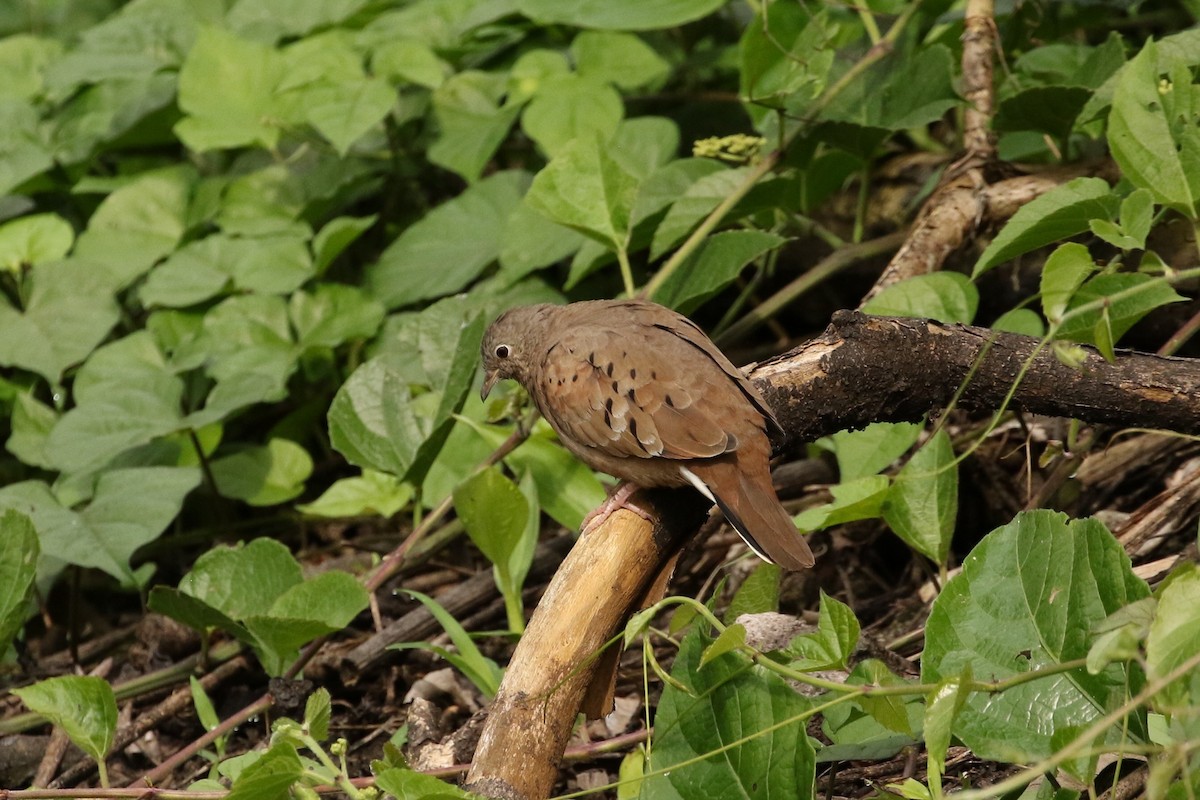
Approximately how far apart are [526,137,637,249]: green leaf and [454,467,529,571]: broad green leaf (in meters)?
0.92

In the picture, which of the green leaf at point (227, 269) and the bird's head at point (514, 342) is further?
the green leaf at point (227, 269)

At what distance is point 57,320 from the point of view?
4977mm

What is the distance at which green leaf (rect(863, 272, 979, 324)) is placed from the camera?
3.37 meters

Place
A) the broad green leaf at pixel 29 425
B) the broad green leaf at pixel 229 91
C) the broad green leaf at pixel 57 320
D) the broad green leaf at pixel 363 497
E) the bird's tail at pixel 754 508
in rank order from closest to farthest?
the bird's tail at pixel 754 508 < the broad green leaf at pixel 363 497 < the broad green leaf at pixel 29 425 < the broad green leaf at pixel 57 320 < the broad green leaf at pixel 229 91

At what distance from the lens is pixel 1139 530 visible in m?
3.22

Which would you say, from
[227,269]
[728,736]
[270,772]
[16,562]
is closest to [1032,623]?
[728,736]

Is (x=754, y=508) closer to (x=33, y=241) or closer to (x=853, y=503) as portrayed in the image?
(x=853, y=503)

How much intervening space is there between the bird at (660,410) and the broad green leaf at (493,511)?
218 mm

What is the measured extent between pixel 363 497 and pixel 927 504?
2002 millimetres

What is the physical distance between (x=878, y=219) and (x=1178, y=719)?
3343mm

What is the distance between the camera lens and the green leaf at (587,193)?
3.93 meters

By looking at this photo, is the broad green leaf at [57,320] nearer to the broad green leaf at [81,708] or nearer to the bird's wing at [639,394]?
the broad green leaf at [81,708]

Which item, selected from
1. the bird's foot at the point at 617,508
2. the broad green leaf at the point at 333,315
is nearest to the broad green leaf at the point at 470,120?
the broad green leaf at the point at 333,315

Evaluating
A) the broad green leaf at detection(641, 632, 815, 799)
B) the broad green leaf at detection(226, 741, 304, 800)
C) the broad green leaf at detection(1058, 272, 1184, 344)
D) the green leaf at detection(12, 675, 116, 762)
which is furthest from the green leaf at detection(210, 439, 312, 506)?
the broad green leaf at detection(1058, 272, 1184, 344)
